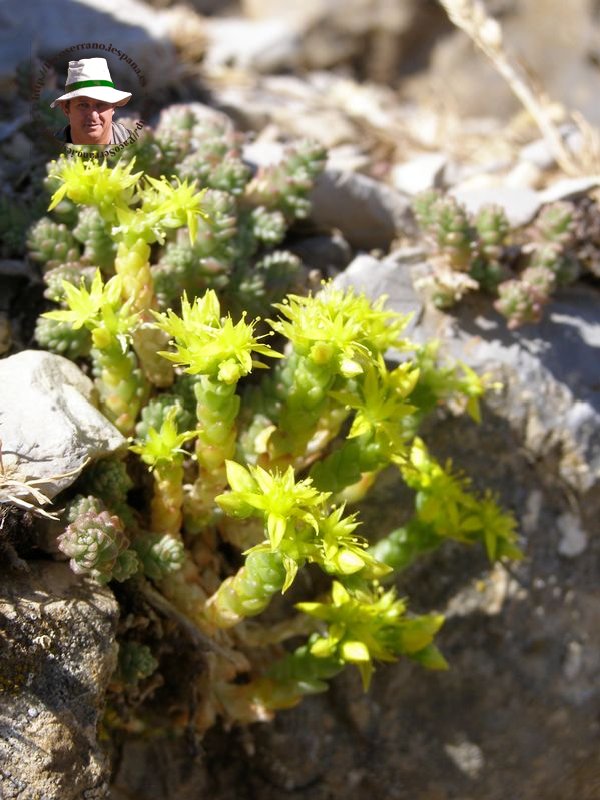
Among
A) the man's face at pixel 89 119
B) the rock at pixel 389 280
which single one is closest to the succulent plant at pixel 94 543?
the man's face at pixel 89 119

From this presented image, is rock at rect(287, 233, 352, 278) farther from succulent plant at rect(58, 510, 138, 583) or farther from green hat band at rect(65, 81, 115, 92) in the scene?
succulent plant at rect(58, 510, 138, 583)

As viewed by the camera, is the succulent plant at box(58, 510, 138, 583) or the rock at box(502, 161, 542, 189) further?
the rock at box(502, 161, 542, 189)

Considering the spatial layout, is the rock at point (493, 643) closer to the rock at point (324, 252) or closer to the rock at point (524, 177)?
the rock at point (324, 252)

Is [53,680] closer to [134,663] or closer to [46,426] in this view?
[134,663]

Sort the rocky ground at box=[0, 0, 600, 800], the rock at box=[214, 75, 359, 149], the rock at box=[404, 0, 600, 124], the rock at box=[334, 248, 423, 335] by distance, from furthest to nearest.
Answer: the rock at box=[404, 0, 600, 124] < the rock at box=[214, 75, 359, 149] < the rock at box=[334, 248, 423, 335] < the rocky ground at box=[0, 0, 600, 800]

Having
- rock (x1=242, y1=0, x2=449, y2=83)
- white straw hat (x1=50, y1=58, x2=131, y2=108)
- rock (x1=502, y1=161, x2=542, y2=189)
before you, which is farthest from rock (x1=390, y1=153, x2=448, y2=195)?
rock (x1=242, y1=0, x2=449, y2=83)

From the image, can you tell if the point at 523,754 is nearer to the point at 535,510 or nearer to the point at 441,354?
the point at 535,510
